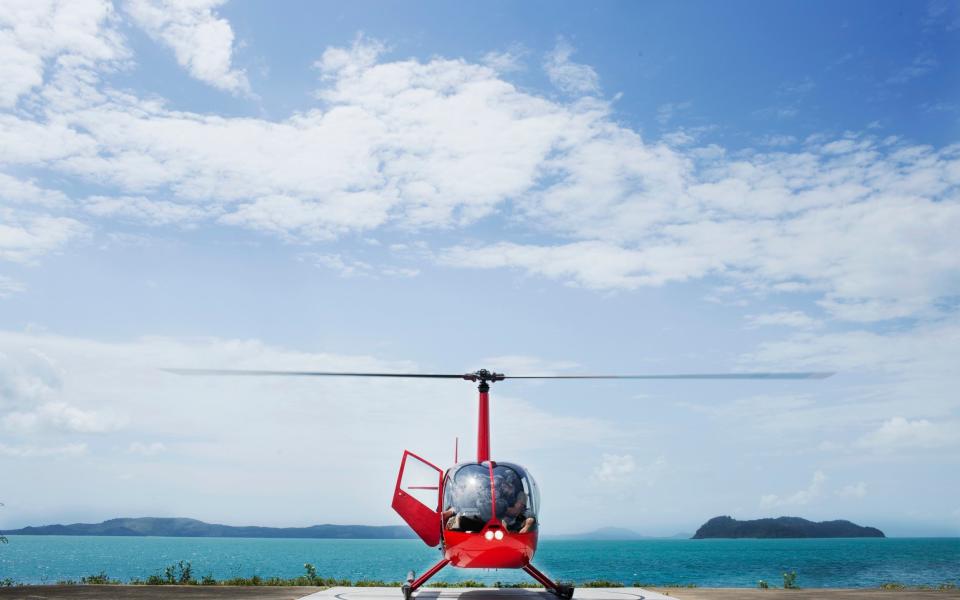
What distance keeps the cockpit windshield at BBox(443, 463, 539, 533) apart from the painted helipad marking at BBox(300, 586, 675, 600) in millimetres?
2346

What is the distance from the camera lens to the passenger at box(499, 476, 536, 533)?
1355cm

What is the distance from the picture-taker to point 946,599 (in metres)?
15.7

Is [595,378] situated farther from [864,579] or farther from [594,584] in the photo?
[864,579]

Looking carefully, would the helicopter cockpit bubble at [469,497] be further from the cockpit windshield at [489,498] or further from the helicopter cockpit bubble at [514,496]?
the helicopter cockpit bubble at [514,496]

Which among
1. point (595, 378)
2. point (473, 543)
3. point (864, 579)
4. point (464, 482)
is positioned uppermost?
point (595, 378)

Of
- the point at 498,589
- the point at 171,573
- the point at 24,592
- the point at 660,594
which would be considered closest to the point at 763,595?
the point at 660,594

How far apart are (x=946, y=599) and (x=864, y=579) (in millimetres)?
60512

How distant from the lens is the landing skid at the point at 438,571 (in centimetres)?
1434

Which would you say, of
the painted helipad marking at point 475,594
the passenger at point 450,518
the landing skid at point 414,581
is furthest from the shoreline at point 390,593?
the passenger at point 450,518

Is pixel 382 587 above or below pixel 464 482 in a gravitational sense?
below

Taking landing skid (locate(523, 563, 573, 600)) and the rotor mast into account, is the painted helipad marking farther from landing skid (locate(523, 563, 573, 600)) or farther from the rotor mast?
the rotor mast

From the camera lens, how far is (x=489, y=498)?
1357 centimetres

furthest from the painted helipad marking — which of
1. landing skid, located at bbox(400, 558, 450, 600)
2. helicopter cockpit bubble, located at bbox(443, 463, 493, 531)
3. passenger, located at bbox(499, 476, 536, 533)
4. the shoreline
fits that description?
helicopter cockpit bubble, located at bbox(443, 463, 493, 531)

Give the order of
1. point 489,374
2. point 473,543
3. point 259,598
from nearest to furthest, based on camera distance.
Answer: point 473,543, point 259,598, point 489,374
